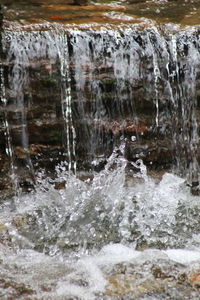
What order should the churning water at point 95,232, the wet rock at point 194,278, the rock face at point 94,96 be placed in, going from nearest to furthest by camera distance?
the wet rock at point 194,278 < the churning water at point 95,232 < the rock face at point 94,96

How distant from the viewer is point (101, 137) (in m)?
4.89

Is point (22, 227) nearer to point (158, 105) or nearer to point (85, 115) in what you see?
point (85, 115)

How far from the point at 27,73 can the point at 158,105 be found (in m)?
1.50

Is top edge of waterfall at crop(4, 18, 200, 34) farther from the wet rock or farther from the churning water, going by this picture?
the wet rock

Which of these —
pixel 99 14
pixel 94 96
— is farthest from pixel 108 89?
pixel 99 14

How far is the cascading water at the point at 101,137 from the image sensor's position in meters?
4.24

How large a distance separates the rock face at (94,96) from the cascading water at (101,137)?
0.04ft

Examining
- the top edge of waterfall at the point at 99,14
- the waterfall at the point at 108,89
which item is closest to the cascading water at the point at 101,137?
the waterfall at the point at 108,89

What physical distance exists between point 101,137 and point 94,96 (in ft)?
1.54

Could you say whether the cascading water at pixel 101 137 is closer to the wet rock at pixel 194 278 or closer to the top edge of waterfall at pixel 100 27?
the top edge of waterfall at pixel 100 27

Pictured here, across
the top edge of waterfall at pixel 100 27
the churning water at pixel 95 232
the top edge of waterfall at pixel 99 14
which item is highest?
the top edge of waterfall at pixel 99 14

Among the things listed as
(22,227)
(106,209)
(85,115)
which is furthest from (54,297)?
(85,115)

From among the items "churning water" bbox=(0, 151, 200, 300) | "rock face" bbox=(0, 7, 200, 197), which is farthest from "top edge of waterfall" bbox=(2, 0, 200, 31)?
"churning water" bbox=(0, 151, 200, 300)

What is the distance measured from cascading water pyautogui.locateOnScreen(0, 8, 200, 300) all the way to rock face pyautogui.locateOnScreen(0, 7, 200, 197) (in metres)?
0.01
